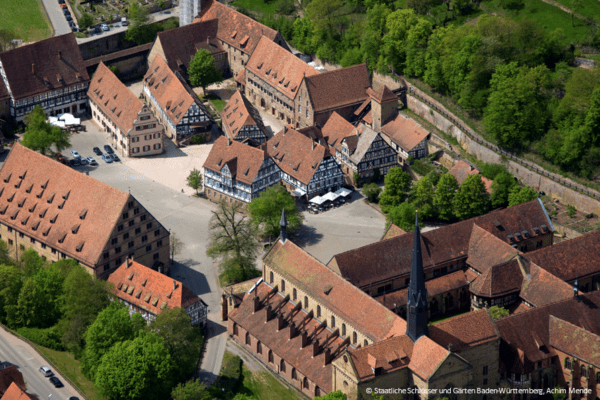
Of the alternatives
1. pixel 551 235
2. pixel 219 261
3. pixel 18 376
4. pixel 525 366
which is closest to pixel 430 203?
pixel 551 235

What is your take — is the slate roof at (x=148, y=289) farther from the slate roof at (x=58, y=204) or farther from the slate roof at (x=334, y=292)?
the slate roof at (x=334, y=292)

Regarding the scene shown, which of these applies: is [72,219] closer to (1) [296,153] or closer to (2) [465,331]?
(1) [296,153]

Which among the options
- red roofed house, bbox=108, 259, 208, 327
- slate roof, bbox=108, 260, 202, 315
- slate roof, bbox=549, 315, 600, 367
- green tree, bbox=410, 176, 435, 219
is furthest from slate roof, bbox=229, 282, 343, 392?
green tree, bbox=410, 176, 435, 219

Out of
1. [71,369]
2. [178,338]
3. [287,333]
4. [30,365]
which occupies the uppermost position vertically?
[178,338]

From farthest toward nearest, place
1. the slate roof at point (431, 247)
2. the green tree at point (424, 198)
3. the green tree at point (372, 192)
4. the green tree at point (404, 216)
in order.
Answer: the green tree at point (372, 192) < the green tree at point (424, 198) < the green tree at point (404, 216) < the slate roof at point (431, 247)

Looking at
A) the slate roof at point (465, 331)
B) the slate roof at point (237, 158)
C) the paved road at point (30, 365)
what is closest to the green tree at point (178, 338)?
the paved road at point (30, 365)

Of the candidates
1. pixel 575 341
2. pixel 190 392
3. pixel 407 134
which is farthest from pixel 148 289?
pixel 407 134

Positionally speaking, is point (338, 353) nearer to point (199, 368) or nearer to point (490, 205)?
point (199, 368)
